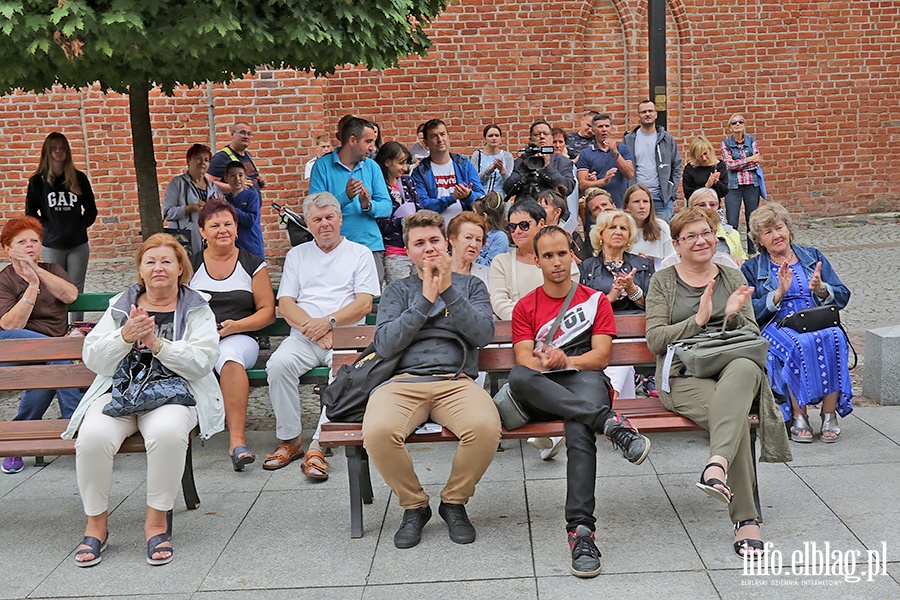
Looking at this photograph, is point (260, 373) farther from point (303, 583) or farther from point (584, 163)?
point (584, 163)

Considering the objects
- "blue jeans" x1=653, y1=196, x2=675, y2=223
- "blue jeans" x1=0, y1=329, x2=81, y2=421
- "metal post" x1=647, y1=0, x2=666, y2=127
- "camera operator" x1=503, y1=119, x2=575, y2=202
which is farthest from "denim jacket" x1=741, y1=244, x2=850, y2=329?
"blue jeans" x1=653, y1=196, x2=675, y2=223

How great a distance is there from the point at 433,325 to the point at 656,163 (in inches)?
261

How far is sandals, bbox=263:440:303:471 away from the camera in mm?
5832

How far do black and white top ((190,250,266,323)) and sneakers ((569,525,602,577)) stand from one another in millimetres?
2778

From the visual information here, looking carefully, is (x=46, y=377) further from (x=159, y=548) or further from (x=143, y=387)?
(x=159, y=548)

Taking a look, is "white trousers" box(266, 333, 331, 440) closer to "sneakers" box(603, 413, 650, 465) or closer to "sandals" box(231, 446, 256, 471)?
"sandals" box(231, 446, 256, 471)

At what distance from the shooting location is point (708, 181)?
39.4ft

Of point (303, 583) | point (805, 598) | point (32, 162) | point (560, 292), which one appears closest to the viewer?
point (805, 598)

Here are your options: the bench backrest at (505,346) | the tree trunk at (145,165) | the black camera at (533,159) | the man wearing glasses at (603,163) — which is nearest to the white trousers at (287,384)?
the bench backrest at (505,346)

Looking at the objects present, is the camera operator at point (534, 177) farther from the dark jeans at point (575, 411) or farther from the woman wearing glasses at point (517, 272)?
the dark jeans at point (575, 411)

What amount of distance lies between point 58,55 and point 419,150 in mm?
4023

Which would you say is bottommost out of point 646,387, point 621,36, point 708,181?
point 646,387

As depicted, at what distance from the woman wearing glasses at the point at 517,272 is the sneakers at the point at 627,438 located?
5.30 ft

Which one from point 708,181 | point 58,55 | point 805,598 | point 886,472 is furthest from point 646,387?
point 708,181
